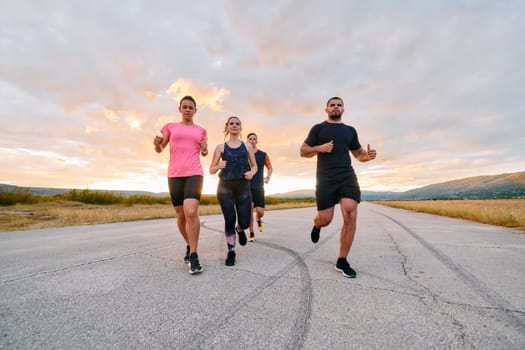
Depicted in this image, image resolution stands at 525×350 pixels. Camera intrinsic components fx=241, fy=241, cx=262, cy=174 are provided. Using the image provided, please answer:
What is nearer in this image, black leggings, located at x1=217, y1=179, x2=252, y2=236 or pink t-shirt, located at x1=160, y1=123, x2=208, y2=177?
pink t-shirt, located at x1=160, y1=123, x2=208, y2=177

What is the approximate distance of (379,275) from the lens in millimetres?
3020

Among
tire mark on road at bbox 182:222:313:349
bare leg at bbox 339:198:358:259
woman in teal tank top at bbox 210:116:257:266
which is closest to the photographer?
tire mark on road at bbox 182:222:313:349

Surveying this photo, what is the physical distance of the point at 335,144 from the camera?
3486mm

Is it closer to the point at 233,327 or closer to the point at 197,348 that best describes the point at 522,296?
the point at 233,327

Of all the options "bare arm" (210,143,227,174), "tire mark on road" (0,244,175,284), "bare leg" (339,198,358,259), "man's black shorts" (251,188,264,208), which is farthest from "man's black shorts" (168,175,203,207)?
"man's black shorts" (251,188,264,208)

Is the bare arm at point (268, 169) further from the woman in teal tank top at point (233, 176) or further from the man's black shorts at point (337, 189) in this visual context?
the man's black shorts at point (337, 189)

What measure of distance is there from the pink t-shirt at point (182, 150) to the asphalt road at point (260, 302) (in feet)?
4.37

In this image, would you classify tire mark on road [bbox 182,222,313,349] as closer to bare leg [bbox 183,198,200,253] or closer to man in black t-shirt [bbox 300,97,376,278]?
man in black t-shirt [bbox 300,97,376,278]

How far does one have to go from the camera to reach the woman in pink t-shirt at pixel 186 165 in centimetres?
329

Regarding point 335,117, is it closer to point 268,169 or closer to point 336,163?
point 336,163

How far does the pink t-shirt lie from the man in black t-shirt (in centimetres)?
160

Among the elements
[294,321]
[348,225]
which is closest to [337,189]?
[348,225]

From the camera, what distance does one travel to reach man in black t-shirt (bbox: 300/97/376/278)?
10.6 ft

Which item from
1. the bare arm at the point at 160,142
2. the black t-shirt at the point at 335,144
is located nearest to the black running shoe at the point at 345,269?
the black t-shirt at the point at 335,144
